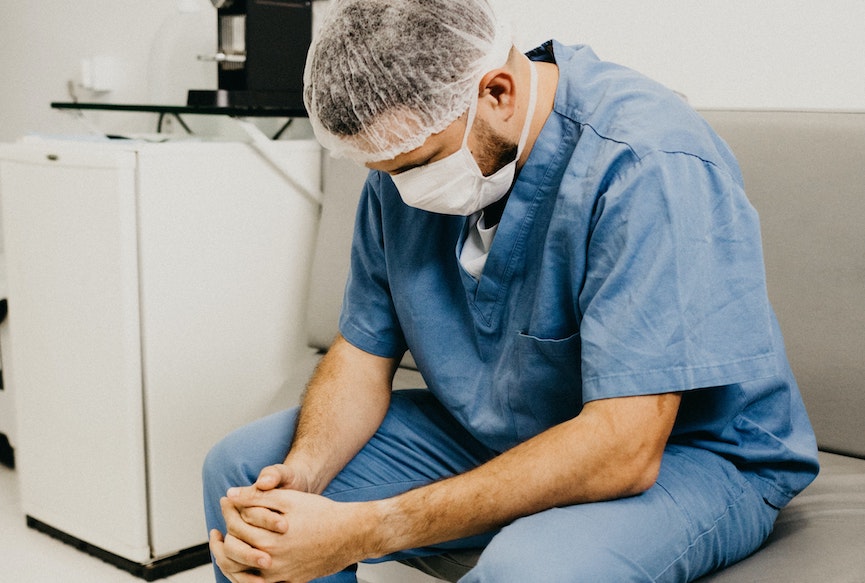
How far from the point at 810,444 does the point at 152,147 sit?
3.76 feet

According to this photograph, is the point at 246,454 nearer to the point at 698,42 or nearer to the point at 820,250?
the point at 820,250

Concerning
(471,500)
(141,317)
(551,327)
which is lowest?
(141,317)

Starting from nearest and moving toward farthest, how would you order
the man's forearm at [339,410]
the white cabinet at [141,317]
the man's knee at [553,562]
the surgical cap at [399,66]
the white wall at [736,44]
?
the man's knee at [553,562]
the surgical cap at [399,66]
the man's forearm at [339,410]
the white wall at [736,44]
the white cabinet at [141,317]

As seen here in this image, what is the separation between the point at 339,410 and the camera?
1.17m

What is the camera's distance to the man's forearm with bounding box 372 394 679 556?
2.85 feet

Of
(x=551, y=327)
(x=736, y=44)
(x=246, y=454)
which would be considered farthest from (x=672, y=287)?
(x=736, y=44)

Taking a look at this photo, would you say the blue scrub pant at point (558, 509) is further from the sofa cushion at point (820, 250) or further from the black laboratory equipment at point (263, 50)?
the black laboratory equipment at point (263, 50)

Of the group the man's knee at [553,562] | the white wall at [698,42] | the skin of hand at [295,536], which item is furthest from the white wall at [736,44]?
the skin of hand at [295,536]

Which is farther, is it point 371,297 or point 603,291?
point 371,297

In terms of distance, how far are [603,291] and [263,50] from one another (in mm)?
1183

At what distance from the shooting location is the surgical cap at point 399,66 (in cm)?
92

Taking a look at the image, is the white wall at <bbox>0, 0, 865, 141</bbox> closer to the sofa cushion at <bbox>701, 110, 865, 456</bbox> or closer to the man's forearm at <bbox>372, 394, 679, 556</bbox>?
the sofa cushion at <bbox>701, 110, 865, 456</bbox>

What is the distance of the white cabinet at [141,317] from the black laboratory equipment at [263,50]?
0.13 m

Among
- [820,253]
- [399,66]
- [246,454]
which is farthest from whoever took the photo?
[820,253]
